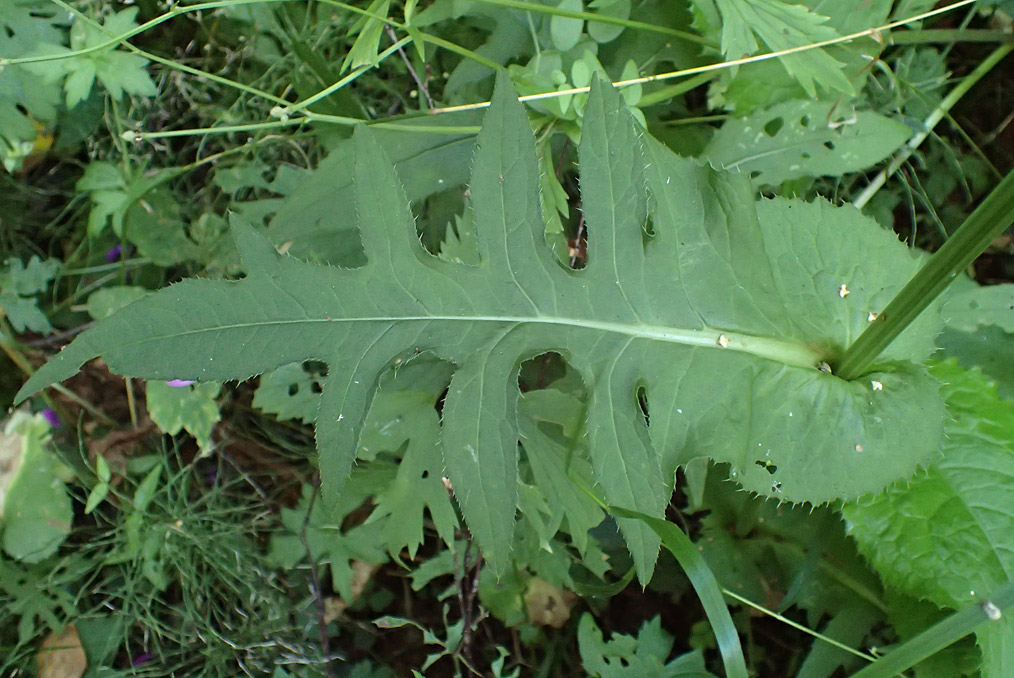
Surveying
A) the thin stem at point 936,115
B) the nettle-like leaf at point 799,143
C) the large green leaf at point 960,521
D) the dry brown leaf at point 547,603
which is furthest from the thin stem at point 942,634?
the thin stem at point 936,115

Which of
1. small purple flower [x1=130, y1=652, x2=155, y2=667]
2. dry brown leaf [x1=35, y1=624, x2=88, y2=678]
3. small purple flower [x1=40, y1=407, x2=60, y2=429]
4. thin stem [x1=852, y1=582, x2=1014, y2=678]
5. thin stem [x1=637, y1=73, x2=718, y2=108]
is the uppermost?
thin stem [x1=637, y1=73, x2=718, y2=108]

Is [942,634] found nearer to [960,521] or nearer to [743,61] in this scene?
[960,521]

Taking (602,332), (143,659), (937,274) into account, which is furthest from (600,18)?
(143,659)

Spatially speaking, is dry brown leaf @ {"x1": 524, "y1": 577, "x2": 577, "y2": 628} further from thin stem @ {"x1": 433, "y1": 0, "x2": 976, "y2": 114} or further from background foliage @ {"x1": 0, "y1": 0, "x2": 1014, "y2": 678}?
thin stem @ {"x1": 433, "y1": 0, "x2": 976, "y2": 114}

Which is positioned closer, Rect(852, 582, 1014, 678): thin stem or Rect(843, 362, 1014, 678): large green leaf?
Rect(852, 582, 1014, 678): thin stem

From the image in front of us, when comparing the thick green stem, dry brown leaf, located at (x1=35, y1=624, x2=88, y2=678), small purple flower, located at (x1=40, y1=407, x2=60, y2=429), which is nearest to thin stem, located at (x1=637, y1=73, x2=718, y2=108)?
the thick green stem

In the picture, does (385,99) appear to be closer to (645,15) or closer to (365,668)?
(645,15)

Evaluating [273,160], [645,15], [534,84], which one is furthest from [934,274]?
[273,160]
